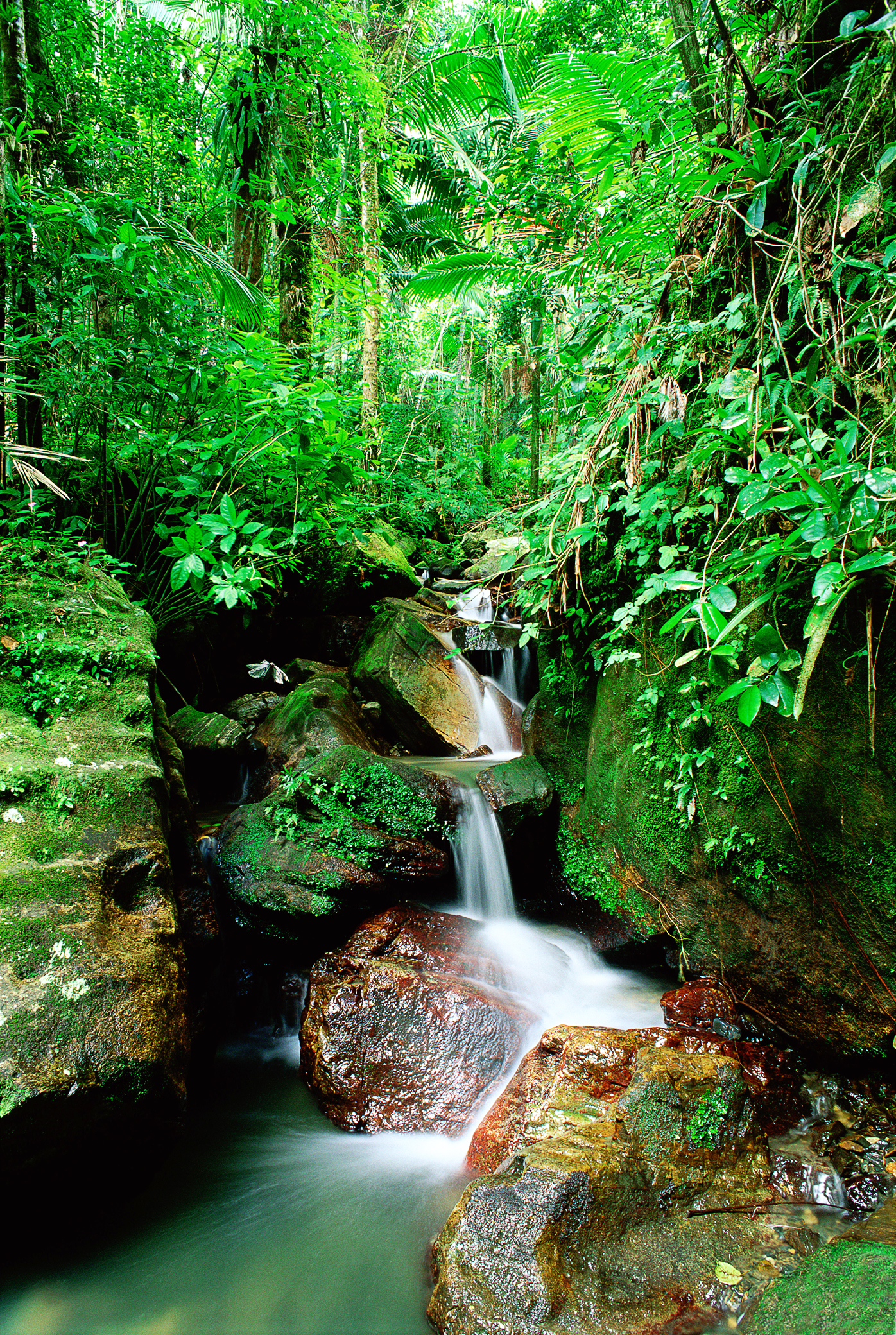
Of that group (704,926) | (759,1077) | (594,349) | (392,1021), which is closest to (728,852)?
(704,926)

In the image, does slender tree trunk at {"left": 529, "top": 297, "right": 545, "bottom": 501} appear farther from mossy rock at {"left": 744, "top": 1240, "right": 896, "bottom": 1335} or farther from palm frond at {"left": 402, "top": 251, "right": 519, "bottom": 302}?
mossy rock at {"left": 744, "top": 1240, "right": 896, "bottom": 1335}

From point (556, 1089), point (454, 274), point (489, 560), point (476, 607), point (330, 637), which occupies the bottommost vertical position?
point (556, 1089)

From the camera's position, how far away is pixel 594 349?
393 cm

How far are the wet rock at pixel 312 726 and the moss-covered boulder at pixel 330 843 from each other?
36cm

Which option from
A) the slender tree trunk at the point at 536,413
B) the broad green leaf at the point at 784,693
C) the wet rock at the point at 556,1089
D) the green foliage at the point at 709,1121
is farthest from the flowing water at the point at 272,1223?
the slender tree trunk at the point at 536,413

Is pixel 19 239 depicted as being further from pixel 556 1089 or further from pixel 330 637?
pixel 556 1089

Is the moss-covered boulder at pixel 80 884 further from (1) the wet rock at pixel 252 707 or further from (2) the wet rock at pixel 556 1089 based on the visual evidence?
(1) the wet rock at pixel 252 707

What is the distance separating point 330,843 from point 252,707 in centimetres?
237

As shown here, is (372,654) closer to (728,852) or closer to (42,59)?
A: (728,852)

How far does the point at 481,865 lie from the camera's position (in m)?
4.91

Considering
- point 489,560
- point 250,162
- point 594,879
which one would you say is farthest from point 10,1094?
point 489,560

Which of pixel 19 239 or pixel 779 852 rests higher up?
pixel 19 239

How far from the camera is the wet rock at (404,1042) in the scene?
3.40 metres

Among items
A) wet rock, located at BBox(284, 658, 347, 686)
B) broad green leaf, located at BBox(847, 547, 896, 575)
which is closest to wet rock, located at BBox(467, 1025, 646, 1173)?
broad green leaf, located at BBox(847, 547, 896, 575)
